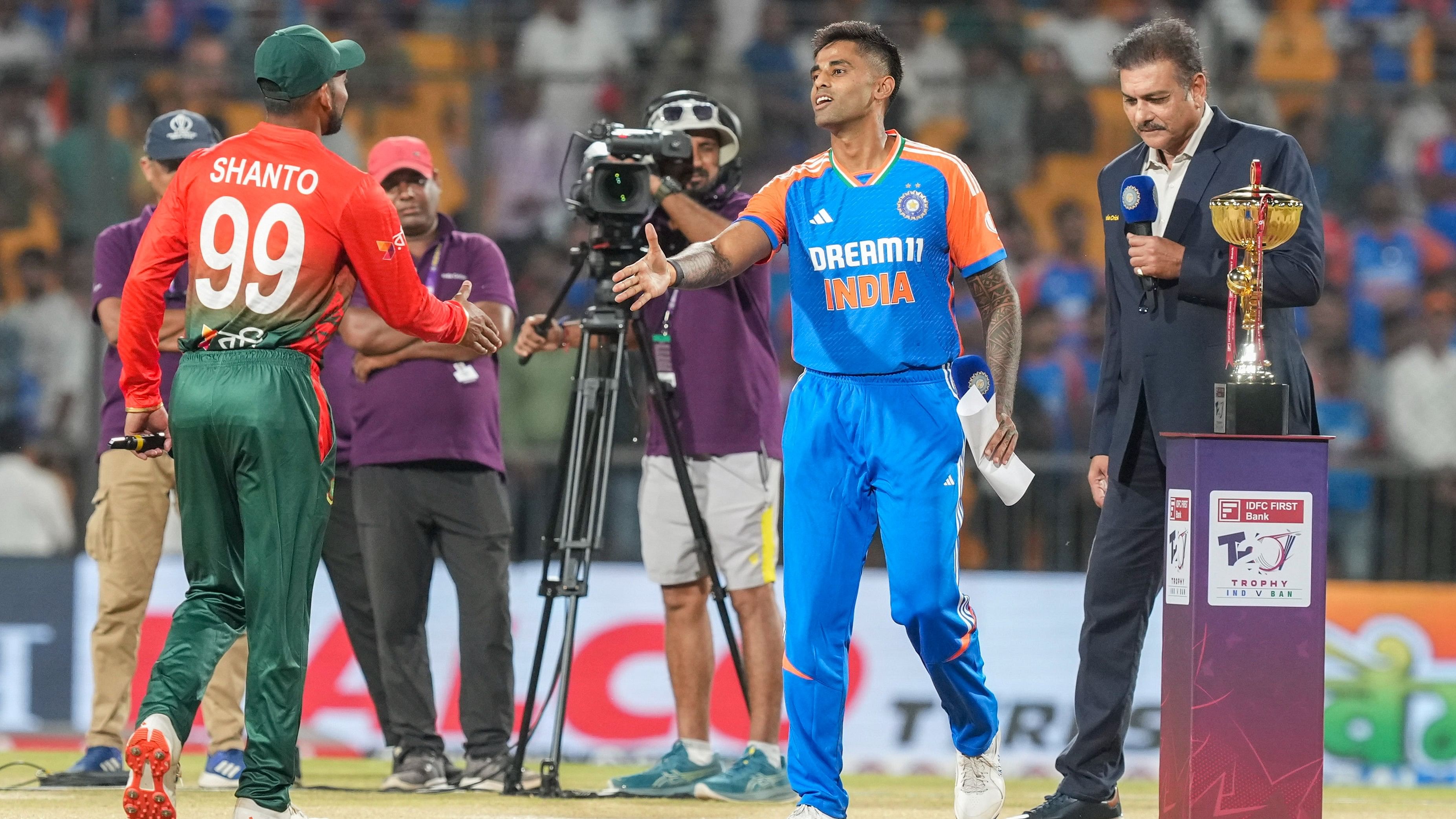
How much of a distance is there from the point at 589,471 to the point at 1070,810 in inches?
80.9

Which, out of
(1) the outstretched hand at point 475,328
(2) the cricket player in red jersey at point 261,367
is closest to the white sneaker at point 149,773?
(2) the cricket player in red jersey at point 261,367

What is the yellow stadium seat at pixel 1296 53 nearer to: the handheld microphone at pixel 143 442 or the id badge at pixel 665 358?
the id badge at pixel 665 358

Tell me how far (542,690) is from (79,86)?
453cm

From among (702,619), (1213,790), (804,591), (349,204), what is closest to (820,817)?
(804,591)

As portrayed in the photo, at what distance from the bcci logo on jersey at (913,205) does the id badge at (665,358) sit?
154 cm

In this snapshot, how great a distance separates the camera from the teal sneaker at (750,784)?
607cm

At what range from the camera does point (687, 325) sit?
6484mm

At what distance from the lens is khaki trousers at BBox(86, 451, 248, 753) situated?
21.9ft

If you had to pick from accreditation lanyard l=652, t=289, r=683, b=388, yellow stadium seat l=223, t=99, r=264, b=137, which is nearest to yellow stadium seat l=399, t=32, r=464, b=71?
yellow stadium seat l=223, t=99, r=264, b=137

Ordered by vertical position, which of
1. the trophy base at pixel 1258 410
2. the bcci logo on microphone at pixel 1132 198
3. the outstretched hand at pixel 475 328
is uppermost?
the bcci logo on microphone at pixel 1132 198

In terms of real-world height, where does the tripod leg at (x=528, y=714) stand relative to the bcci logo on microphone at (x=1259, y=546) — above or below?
below

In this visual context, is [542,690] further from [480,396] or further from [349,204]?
[349,204]

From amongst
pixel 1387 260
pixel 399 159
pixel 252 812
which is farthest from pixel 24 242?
pixel 1387 260

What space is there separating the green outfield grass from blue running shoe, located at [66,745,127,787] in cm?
19
